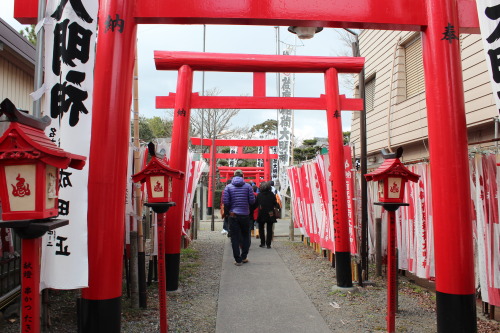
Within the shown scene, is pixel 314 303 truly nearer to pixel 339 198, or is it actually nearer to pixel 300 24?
pixel 339 198

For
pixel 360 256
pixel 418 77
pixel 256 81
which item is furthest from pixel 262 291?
pixel 418 77

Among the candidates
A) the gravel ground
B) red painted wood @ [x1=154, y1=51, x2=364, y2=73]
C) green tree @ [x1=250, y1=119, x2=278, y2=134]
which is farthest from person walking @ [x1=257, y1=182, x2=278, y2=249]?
green tree @ [x1=250, y1=119, x2=278, y2=134]

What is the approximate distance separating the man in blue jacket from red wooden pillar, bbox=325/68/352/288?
2.62 m

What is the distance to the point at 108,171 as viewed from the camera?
12.0 feet

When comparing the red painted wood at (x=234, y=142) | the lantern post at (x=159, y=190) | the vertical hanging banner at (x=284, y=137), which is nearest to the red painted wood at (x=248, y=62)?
the lantern post at (x=159, y=190)

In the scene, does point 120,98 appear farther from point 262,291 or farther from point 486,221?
point 486,221

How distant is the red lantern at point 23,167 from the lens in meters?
2.22

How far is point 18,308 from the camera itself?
4684 mm

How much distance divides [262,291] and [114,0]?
484 centimetres

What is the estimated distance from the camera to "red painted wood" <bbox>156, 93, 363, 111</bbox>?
23.8 feet

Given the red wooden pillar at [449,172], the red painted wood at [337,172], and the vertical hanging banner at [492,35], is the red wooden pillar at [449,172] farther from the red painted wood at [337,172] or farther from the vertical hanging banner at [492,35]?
the red painted wood at [337,172]

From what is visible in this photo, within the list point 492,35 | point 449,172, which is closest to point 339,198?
point 449,172

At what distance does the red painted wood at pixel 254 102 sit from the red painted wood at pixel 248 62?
705mm

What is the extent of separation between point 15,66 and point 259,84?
13.9 feet
